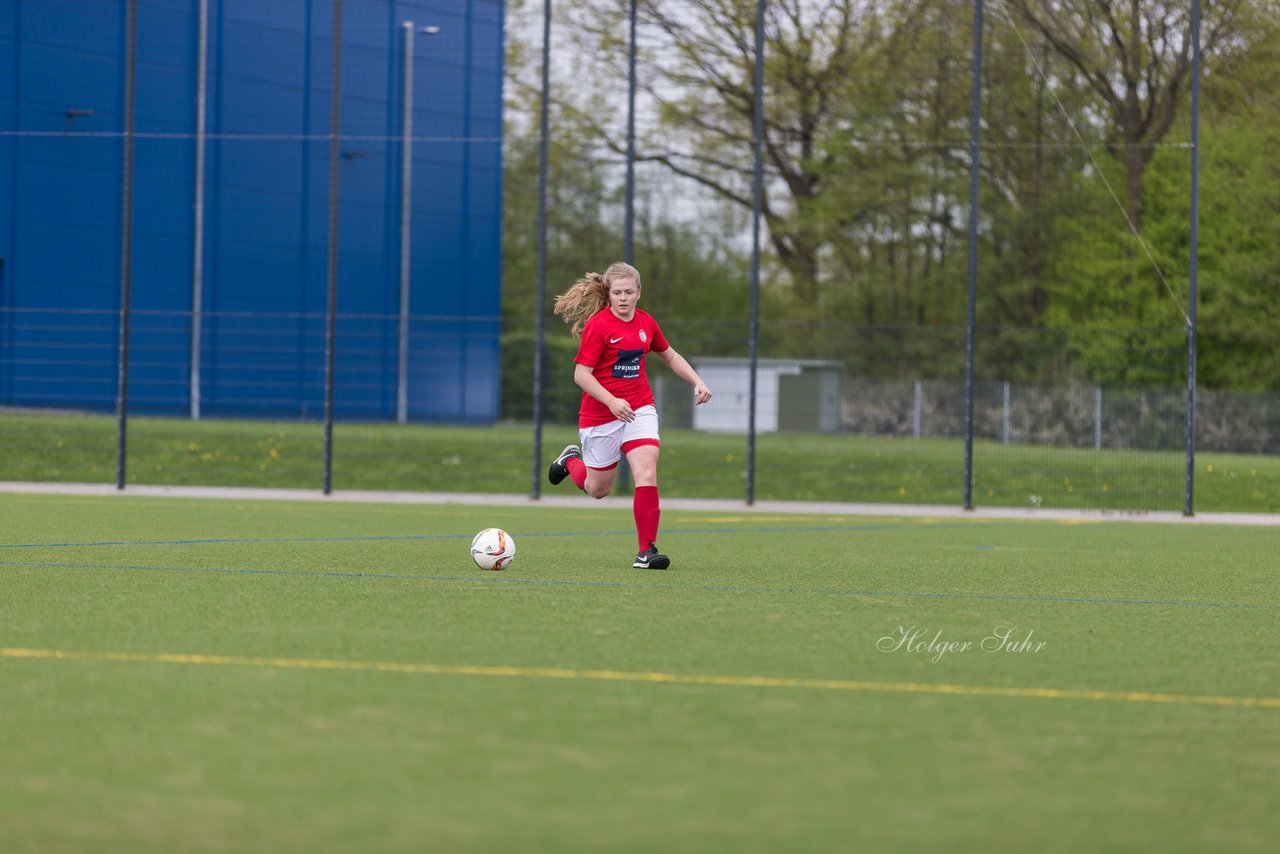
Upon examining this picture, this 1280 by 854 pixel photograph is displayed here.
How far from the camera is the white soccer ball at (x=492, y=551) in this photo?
8.81 m

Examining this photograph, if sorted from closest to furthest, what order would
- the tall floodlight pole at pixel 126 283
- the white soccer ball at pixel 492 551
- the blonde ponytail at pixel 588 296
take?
the white soccer ball at pixel 492 551 → the blonde ponytail at pixel 588 296 → the tall floodlight pole at pixel 126 283

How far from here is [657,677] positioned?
5.27 metres

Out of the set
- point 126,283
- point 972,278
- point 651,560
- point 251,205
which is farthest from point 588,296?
point 251,205

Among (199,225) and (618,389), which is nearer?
(618,389)

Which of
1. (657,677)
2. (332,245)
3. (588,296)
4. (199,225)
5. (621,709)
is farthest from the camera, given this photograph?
(199,225)

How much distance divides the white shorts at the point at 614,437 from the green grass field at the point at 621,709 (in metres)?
0.63

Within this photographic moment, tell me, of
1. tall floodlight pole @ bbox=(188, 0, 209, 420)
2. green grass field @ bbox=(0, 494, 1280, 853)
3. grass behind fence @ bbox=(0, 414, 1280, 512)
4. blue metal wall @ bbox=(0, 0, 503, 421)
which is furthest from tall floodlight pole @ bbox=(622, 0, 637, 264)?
green grass field @ bbox=(0, 494, 1280, 853)

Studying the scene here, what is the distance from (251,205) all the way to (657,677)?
2104cm

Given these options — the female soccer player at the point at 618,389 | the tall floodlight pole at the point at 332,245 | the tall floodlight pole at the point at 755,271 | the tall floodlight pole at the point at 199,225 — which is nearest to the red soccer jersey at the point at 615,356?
the female soccer player at the point at 618,389

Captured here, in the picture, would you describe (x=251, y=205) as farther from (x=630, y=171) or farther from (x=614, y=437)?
(x=614, y=437)

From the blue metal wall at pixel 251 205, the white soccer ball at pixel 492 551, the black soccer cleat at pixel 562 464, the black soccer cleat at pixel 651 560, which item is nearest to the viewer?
the white soccer ball at pixel 492 551

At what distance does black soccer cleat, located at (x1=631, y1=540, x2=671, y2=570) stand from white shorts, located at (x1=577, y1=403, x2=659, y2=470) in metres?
0.58

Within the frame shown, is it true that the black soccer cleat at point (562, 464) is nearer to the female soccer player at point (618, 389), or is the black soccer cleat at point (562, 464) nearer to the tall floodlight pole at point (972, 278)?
the female soccer player at point (618, 389)

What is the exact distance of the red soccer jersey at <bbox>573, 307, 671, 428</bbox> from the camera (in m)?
9.33
